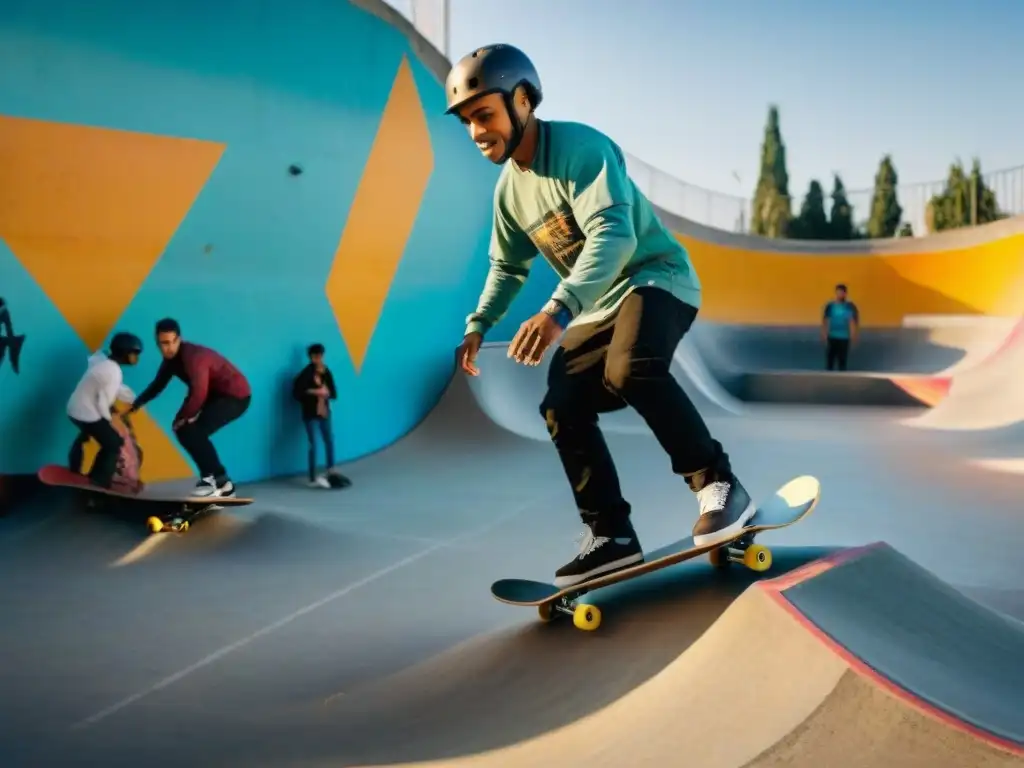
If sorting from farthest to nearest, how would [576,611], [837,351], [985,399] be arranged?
[837,351] → [985,399] → [576,611]

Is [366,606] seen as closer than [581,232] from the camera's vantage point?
No

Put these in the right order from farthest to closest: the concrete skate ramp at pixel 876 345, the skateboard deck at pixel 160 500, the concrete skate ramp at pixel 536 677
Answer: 1. the concrete skate ramp at pixel 876 345
2. the skateboard deck at pixel 160 500
3. the concrete skate ramp at pixel 536 677

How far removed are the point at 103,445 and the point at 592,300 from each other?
454cm

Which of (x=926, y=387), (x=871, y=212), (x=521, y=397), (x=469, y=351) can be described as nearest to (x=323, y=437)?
(x=521, y=397)

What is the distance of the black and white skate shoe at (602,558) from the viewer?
9.82 feet

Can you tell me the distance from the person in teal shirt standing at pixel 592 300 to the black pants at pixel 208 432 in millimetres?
3675

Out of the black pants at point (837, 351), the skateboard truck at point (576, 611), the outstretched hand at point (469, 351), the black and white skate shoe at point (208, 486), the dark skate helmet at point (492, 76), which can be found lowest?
the skateboard truck at point (576, 611)

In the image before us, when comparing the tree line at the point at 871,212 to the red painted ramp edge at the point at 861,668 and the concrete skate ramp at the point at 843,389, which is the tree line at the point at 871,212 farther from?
the red painted ramp edge at the point at 861,668

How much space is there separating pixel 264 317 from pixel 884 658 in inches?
261

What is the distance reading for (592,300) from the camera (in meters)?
2.58

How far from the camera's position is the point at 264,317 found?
776 centimetres

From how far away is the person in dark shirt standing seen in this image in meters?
7.63

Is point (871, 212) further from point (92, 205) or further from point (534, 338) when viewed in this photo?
point (534, 338)

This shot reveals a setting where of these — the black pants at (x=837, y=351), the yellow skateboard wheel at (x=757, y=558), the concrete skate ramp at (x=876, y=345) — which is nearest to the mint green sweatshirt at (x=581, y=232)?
the yellow skateboard wheel at (x=757, y=558)
